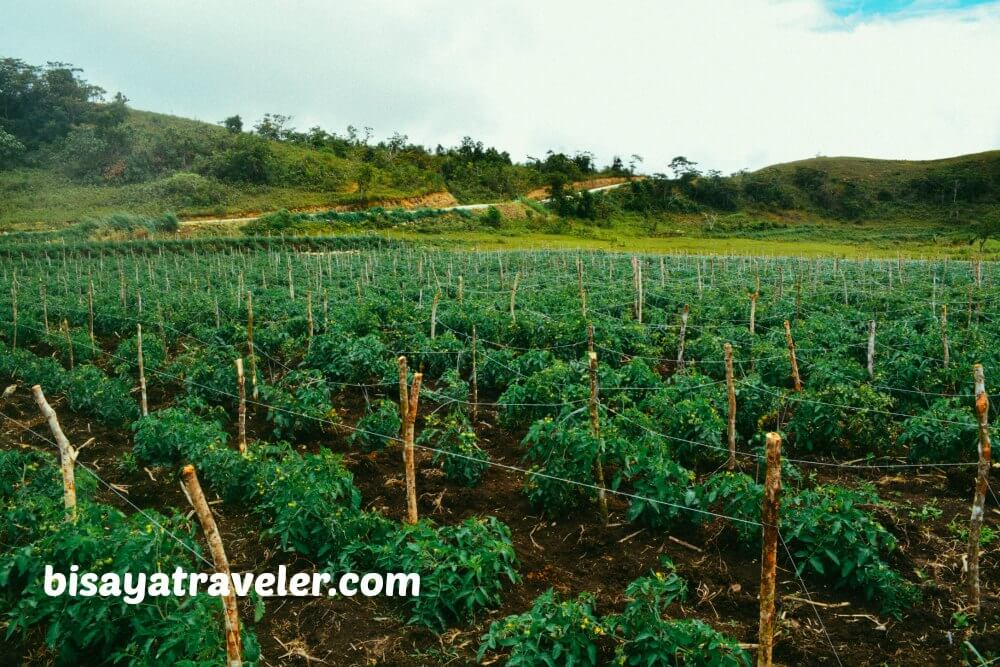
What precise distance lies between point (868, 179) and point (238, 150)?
81399mm

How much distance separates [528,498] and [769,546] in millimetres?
3499

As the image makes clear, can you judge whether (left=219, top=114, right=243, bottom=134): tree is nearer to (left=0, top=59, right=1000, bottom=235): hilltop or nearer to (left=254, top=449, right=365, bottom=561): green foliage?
(left=0, top=59, right=1000, bottom=235): hilltop

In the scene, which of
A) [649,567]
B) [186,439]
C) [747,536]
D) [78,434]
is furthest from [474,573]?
[78,434]

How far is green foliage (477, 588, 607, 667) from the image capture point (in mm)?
4117

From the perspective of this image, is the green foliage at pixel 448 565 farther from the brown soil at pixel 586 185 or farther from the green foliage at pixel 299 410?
the brown soil at pixel 586 185

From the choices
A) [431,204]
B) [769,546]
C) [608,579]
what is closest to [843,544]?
[769,546]

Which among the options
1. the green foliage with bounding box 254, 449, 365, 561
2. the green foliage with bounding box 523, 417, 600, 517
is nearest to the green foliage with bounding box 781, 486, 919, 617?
the green foliage with bounding box 523, 417, 600, 517

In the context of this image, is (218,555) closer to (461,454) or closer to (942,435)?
(461,454)

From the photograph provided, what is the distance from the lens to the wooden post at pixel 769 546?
384 cm

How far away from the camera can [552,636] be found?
424 centimetres

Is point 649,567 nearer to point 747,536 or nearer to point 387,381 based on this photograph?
point 747,536

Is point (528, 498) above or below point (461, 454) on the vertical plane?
below

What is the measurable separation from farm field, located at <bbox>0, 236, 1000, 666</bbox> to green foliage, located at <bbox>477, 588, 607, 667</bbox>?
0.06 feet

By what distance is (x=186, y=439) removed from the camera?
7.68 m
